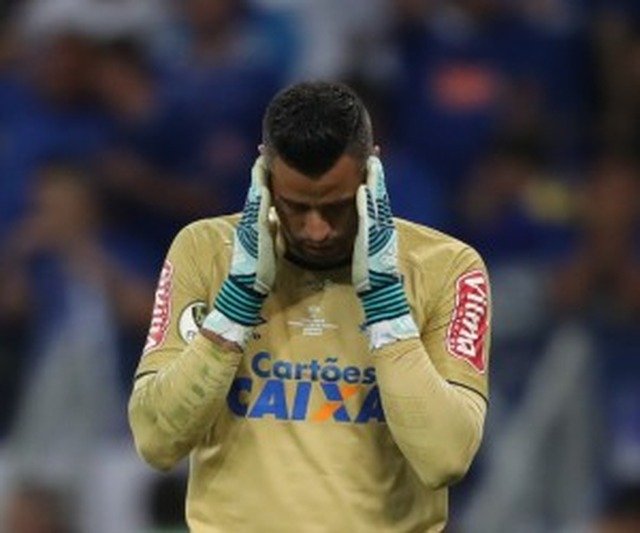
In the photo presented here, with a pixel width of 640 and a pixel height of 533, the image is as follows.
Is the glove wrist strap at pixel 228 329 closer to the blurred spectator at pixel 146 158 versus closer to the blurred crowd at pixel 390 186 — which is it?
the blurred crowd at pixel 390 186

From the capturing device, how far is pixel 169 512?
243 inches

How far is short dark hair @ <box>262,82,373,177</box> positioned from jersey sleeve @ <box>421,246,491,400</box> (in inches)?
11.8

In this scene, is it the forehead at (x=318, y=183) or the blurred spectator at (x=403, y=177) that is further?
the blurred spectator at (x=403, y=177)

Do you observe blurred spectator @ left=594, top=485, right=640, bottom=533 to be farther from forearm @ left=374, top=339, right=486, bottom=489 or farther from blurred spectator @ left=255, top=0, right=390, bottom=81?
forearm @ left=374, top=339, right=486, bottom=489

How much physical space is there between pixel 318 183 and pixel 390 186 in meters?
3.15

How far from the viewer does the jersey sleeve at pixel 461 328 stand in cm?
350

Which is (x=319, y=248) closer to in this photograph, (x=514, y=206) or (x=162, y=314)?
(x=162, y=314)

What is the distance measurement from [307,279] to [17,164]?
347cm

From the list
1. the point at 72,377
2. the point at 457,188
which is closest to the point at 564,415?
the point at 457,188

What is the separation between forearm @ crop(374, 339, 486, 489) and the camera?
11.0ft

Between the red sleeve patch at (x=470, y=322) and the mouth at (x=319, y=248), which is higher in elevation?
the mouth at (x=319, y=248)

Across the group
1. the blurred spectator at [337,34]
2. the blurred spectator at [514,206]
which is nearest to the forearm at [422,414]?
the blurred spectator at [514,206]

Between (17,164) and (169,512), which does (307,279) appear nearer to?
(169,512)

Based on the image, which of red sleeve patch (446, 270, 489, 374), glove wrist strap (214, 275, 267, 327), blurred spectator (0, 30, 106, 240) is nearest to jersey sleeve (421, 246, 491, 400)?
red sleeve patch (446, 270, 489, 374)
